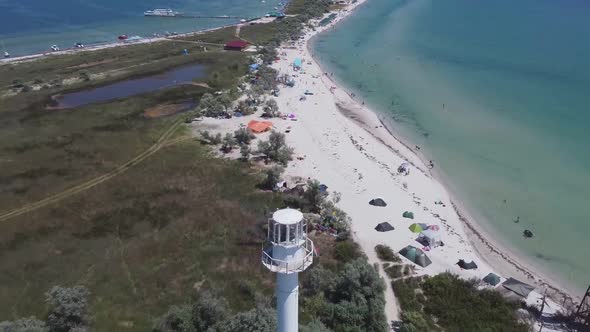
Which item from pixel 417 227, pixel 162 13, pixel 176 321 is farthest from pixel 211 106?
pixel 162 13

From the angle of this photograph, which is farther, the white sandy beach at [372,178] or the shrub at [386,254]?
the white sandy beach at [372,178]

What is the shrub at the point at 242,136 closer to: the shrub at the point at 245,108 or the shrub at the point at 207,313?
the shrub at the point at 245,108

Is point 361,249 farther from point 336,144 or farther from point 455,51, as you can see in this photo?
point 455,51

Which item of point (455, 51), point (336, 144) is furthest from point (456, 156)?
point (455, 51)

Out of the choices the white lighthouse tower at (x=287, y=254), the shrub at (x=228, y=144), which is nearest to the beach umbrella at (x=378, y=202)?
the shrub at (x=228, y=144)

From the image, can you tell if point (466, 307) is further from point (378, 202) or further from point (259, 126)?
point (259, 126)

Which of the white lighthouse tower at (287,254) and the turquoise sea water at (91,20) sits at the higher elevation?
the white lighthouse tower at (287,254)
